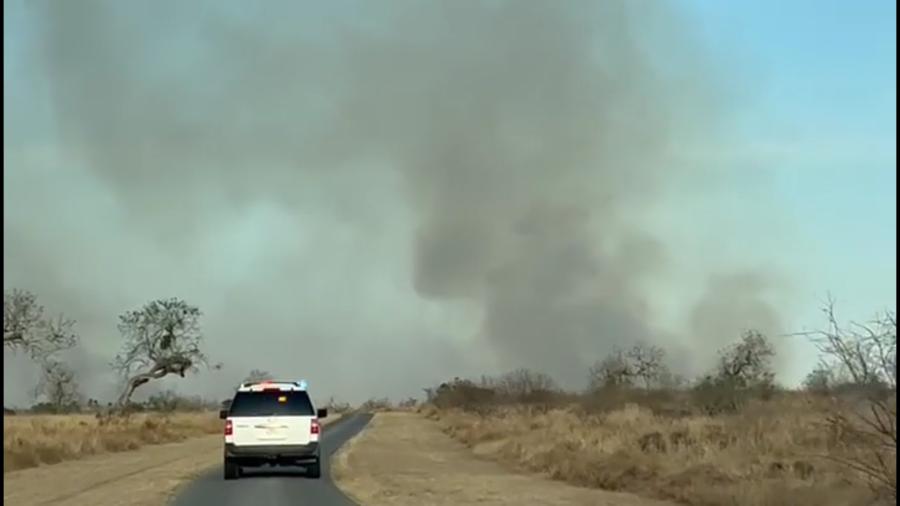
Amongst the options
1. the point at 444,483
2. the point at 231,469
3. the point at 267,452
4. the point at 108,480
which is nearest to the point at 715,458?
the point at 444,483

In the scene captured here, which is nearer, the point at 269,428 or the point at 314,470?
the point at 269,428

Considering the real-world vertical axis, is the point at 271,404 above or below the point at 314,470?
above

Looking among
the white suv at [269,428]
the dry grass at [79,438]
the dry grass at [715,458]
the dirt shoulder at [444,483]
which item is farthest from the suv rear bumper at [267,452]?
the dry grass at [79,438]

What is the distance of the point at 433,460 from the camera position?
4428 cm

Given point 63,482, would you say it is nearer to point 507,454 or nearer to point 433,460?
point 433,460

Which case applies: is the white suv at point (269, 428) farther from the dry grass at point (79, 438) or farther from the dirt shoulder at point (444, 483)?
the dry grass at point (79, 438)

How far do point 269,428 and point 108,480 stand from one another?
5338 mm

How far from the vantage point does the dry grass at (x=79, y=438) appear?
42219 mm

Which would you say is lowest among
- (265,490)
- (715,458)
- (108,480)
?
(265,490)

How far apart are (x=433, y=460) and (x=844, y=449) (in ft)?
76.8

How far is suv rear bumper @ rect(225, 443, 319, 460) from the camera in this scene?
3031cm

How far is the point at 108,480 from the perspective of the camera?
32.5 m

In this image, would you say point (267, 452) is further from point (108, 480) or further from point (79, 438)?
point (79, 438)

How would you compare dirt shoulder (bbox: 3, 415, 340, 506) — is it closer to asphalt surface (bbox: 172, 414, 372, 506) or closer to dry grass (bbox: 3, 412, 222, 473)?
asphalt surface (bbox: 172, 414, 372, 506)
